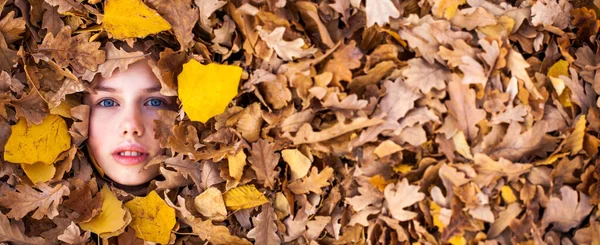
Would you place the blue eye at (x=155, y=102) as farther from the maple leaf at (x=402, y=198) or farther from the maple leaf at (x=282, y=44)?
the maple leaf at (x=402, y=198)

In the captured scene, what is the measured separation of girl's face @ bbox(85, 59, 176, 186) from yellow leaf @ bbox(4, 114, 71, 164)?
0.07m

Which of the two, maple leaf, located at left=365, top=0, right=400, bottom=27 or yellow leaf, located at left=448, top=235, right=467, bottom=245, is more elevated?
maple leaf, located at left=365, top=0, right=400, bottom=27

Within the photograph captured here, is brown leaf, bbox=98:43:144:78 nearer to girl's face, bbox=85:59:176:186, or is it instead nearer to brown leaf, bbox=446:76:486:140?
girl's face, bbox=85:59:176:186

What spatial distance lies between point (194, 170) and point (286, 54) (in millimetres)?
349

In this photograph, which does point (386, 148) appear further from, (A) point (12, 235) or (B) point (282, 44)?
(A) point (12, 235)

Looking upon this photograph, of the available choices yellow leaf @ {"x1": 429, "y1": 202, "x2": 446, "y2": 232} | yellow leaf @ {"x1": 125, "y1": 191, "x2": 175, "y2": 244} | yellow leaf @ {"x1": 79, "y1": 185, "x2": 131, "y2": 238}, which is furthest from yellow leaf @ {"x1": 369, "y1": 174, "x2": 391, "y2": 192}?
yellow leaf @ {"x1": 79, "y1": 185, "x2": 131, "y2": 238}

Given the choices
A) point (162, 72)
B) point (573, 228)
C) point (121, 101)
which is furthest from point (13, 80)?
point (573, 228)

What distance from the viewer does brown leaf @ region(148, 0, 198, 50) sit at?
1547mm

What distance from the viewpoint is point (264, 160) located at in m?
1.54

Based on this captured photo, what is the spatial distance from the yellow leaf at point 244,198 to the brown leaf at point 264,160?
0.12ft

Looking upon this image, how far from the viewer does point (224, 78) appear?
5.00ft

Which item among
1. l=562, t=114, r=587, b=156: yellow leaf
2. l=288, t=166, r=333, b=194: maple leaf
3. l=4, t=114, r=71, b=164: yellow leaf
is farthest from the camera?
l=4, t=114, r=71, b=164: yellow leaf

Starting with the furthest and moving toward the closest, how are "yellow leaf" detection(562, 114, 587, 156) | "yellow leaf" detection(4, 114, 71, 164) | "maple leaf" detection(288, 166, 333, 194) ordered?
1. "yellow leaf" detection(4, 114, 71, 164)
2. "maple leaf" detection(288, 166, 333, 194)
3. "yellow leaf" detection(562, 114, 587, 156)

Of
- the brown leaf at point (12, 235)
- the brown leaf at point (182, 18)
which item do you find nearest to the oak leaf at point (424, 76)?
the brown leaf at point (182, 18)
